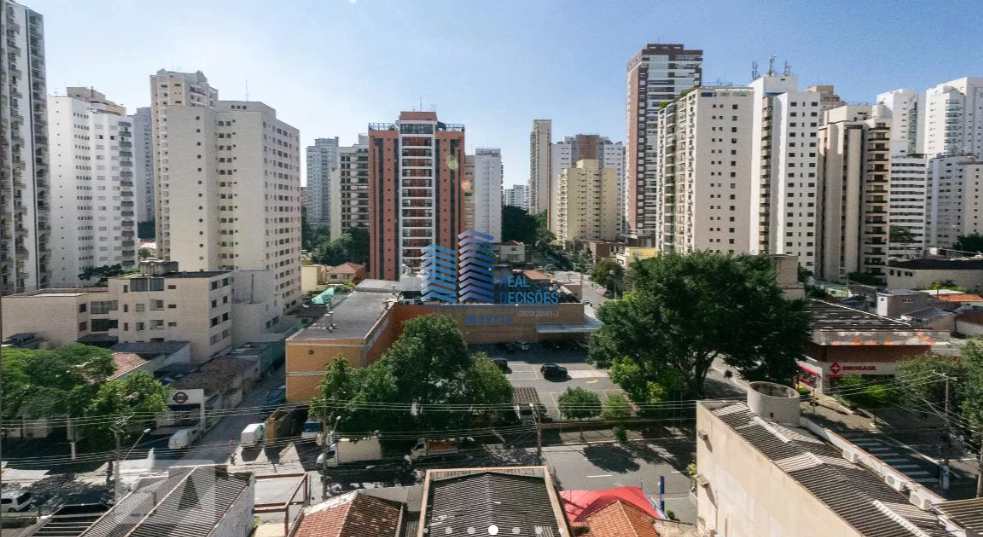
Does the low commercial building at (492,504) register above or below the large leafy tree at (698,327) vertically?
below

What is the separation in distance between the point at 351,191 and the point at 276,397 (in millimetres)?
43312

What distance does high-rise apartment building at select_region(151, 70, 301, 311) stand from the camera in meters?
34.1

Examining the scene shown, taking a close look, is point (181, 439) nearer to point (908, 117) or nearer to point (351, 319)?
point (351, 319)

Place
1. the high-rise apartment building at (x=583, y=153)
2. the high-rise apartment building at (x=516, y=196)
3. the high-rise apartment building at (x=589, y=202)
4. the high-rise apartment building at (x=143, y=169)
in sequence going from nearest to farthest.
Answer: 1. the high-rise apartment building at (x=143, y=169)
2. the high-rise apartment building at (x=589, y=202)
3. the high-rise apartment building at (x=583, y=153)
4. the high-rise apartment building at (x=516, y=196)

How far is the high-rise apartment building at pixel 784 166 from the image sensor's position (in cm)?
4041

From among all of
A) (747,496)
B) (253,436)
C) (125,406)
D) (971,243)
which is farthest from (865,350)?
(971,243)

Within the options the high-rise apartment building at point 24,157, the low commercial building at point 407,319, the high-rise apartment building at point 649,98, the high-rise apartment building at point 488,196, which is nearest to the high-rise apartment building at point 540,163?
the high-rise apartment building at point 488,196

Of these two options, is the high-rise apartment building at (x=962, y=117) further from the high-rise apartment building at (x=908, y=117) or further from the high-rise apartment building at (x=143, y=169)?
the high-rise apartment building at (x=143, y=169)

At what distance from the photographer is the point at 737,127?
4306 cm

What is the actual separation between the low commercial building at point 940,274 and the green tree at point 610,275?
19463mm

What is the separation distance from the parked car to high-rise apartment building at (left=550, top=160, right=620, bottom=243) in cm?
5071

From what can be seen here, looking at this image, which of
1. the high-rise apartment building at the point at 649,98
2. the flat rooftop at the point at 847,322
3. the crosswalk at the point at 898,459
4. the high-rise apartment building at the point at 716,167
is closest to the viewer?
the crosswalk at the point at 898,459

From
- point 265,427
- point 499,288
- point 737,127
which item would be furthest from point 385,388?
point 737,127

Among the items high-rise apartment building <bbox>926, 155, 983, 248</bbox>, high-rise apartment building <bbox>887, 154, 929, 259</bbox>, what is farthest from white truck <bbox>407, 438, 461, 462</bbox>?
high-rise apartment building <bbox>926, 155, 983, 248</bbox>
